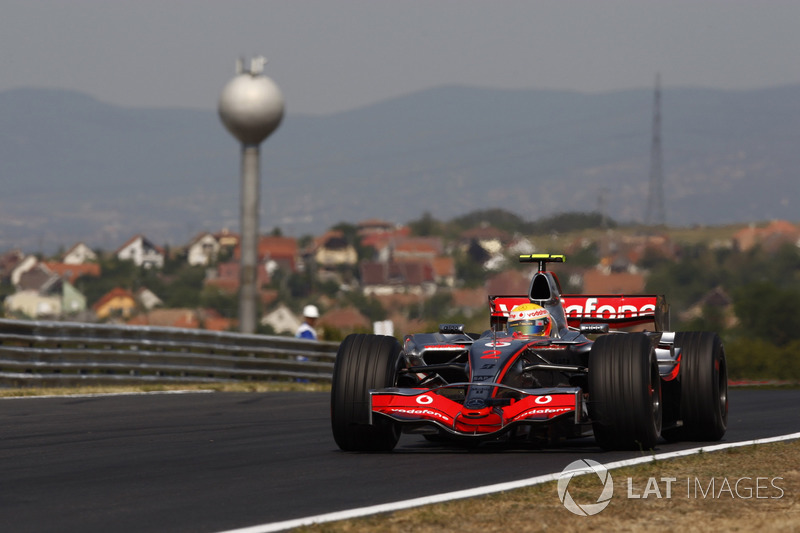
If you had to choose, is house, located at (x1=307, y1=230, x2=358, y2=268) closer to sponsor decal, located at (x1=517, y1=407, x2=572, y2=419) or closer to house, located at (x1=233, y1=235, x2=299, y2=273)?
house, located at (x1=233, y1=235, x2=299, y2=273)

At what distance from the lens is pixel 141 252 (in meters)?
104

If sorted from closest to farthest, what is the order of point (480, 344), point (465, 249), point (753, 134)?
point (480, 344) < point (465, 249) < point (753, 134)

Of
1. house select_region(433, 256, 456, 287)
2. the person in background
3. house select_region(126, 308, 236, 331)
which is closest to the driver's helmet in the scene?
the person in background

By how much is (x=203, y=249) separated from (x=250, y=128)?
237 ft

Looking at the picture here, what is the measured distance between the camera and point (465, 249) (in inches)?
2080

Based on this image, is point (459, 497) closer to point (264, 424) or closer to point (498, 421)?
point (498, 421)

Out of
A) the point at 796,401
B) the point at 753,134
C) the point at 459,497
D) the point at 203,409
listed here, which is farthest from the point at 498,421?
the point at 753,134

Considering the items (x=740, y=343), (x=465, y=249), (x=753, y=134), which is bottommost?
(x=740, y=343)

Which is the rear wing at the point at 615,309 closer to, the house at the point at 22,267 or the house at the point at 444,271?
the house at the point at 444,271

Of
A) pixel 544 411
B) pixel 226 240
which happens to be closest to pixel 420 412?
pixel 544 411

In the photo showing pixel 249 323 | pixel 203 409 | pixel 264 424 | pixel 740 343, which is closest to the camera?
pixel 264 424

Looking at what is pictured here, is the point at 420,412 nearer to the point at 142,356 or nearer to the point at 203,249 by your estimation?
the point at 142,356

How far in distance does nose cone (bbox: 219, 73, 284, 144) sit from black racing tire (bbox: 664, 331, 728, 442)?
28619mm

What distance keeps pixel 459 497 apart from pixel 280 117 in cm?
3326
